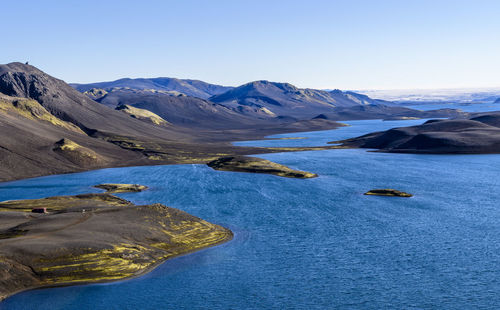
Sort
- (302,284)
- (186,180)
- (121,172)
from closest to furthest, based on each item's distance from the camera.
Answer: (302,284), (186,180), (121,172)

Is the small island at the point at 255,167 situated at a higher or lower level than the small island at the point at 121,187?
higher

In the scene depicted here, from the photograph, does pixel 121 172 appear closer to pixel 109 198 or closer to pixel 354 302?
pixel 109 198

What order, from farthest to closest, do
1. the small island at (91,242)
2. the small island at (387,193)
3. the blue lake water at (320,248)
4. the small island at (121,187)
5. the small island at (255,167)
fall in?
1. the small island at (255,167)
2. the small island at (121,187)
3. the small island at (387,193)
4. the small island at (91,242)
5. the blue lake water at (320,248)

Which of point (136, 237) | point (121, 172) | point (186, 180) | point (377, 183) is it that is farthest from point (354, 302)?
point (121, 172)

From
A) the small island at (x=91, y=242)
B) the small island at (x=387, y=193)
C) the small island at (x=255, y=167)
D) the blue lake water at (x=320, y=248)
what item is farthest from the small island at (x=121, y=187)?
the small island at (x=387, y=193)

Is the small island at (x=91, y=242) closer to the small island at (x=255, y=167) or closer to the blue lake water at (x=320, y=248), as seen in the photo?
the blue lake water at (x=320, y=248)

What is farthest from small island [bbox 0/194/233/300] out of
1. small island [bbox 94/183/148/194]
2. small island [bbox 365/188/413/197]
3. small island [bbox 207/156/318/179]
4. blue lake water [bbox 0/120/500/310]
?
small island [bbox 207/156/318/179]

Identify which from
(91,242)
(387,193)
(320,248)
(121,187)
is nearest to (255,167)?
(121,187)
